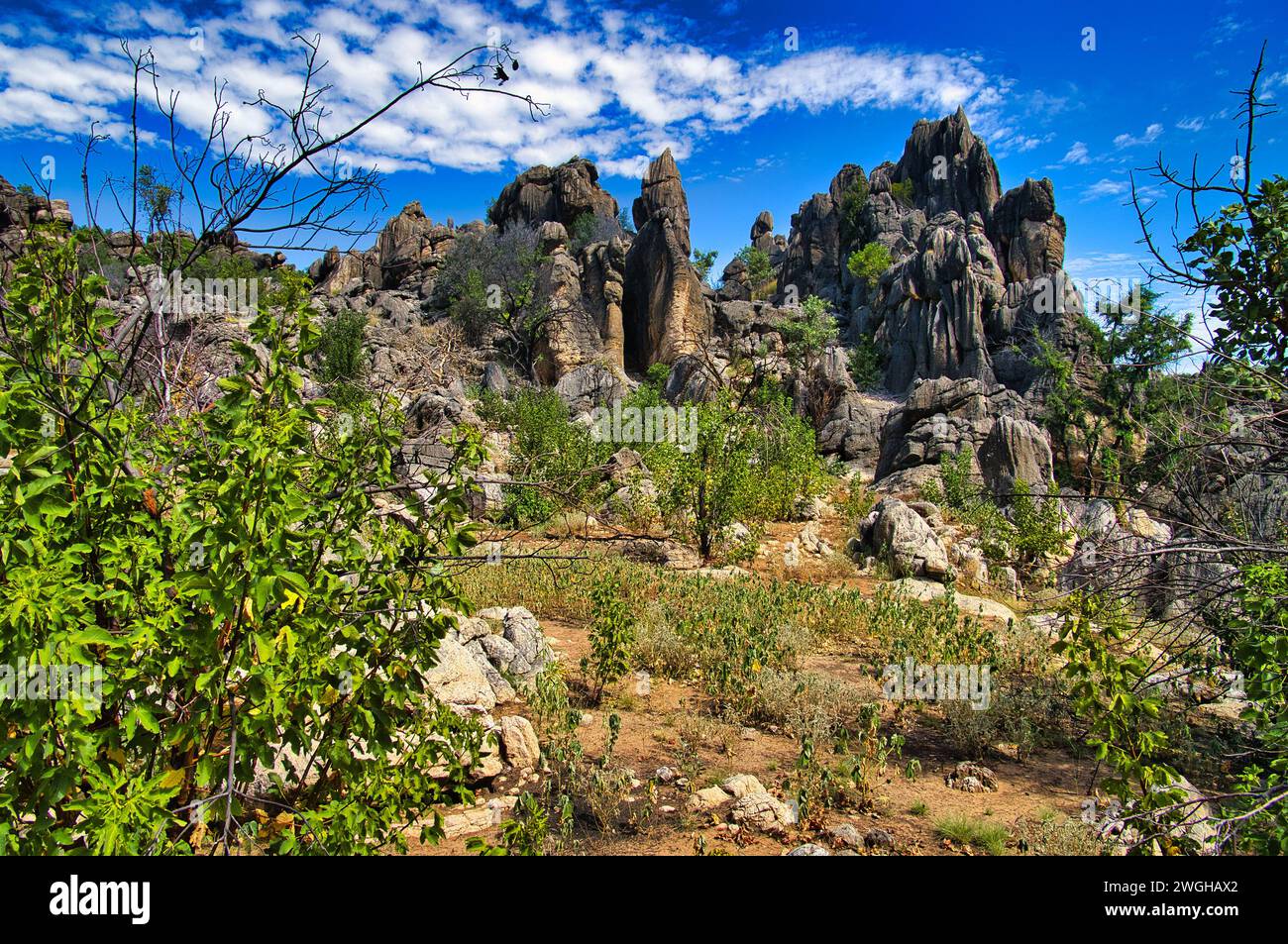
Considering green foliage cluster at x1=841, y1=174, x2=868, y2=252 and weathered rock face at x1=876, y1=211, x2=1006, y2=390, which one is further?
green foliage cluster at x1=841, y1=174, x2=868, y2=252

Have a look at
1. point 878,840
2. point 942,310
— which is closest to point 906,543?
point 878,840

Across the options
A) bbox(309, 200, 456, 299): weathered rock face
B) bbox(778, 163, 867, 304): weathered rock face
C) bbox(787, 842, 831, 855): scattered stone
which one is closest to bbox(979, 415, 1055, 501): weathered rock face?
bbox(787, 842, 831, 855): scattered stone

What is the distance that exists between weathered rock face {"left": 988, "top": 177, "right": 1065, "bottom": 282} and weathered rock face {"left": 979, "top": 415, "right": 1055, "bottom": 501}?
26.7 m

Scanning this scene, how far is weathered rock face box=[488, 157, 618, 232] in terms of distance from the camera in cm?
4541

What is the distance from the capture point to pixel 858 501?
553 inches

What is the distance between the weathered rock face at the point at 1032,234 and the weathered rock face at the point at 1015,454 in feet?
87.5

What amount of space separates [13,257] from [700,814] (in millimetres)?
3804

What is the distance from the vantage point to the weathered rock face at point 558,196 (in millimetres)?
45406

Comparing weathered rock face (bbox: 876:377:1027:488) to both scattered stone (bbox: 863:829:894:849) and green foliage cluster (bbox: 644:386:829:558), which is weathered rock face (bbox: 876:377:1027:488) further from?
scattered stone (bbox: 863:829:894:849)

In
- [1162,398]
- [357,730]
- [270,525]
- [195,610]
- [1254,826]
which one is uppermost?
[1162,398]

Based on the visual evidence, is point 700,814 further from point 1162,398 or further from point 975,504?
point 1162,398

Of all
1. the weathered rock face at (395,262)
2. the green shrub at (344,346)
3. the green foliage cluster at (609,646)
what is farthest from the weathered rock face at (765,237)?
the green foliage cluster at (609,646)

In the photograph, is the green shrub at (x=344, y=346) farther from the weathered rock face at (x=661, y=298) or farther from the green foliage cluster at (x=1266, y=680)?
the green foliage cluster at (x=1266, y=680)

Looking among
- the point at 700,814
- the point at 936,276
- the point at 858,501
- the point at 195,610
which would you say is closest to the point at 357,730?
the point at 195,610
